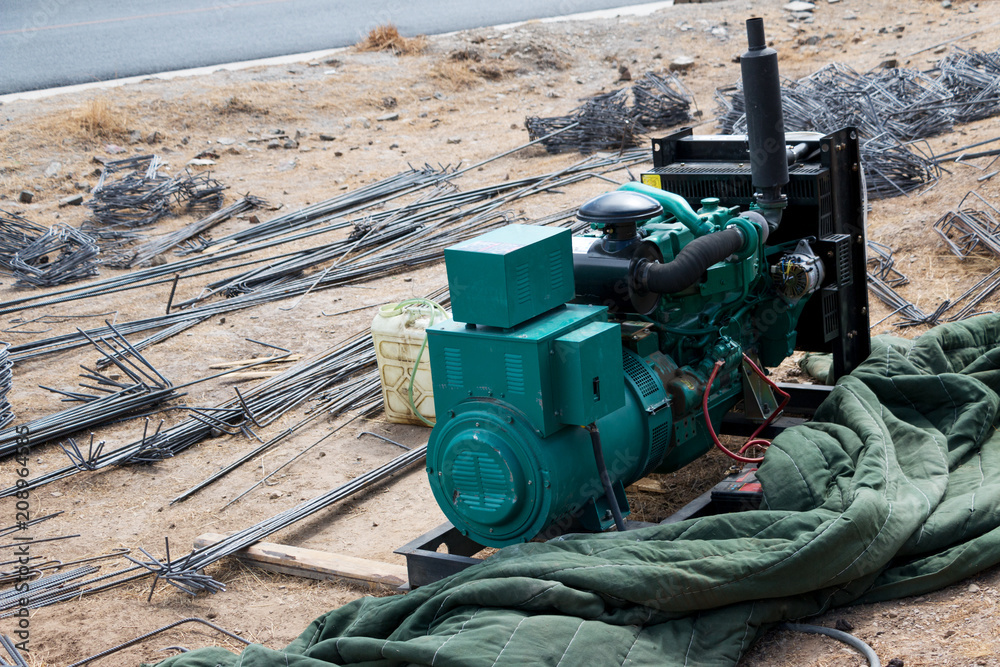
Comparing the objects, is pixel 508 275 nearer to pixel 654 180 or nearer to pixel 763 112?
pixel 763 112

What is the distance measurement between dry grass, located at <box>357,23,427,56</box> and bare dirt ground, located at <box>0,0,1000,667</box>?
411 mm

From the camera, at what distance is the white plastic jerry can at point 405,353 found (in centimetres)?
596

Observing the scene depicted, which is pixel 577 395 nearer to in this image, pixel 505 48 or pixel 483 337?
pixel 483 337

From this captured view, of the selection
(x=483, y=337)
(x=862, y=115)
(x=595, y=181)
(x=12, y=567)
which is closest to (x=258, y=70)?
(x=595, y=181)

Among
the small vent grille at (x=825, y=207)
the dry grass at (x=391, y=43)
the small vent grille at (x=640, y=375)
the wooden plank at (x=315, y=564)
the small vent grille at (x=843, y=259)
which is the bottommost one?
the wooden plank at (x=315, y=564)

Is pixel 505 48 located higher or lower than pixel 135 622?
higher

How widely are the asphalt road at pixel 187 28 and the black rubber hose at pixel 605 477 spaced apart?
→ 17416mm

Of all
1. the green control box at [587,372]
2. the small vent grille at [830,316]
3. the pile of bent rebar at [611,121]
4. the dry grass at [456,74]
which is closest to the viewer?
the green control box at [587,372]

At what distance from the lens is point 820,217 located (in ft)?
16.4

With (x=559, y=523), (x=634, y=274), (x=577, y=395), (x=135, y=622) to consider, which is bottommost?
(x=135, y=622)

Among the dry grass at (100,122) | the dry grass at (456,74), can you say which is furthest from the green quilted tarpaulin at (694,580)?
the dry grass at (456,74)

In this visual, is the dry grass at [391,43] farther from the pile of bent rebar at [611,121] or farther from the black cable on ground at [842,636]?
the black cable on ground at [842,636]

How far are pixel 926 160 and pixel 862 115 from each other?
123 centimetres

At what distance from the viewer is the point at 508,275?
3715 millimetres
